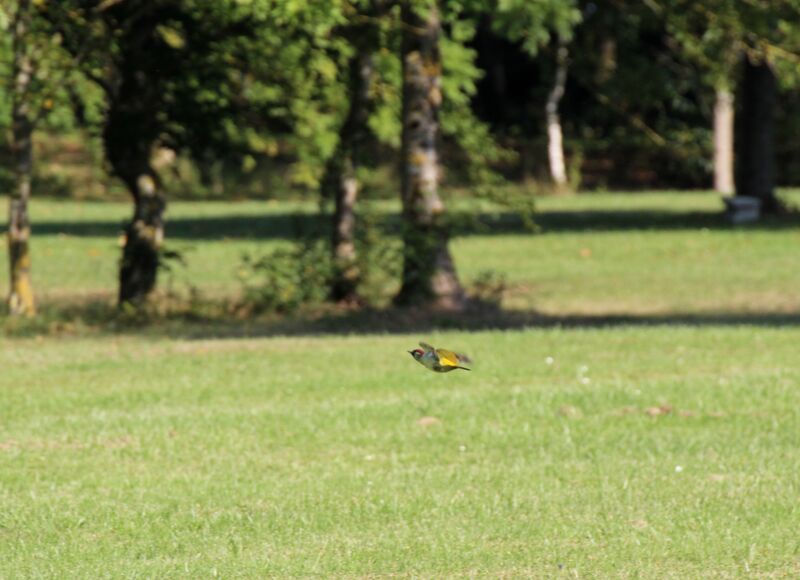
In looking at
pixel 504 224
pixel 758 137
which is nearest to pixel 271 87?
pixel 758 137

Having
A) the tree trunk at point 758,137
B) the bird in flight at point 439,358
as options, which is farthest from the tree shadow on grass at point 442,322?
the tree trunk at point 758,137

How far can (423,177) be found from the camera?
739 inches

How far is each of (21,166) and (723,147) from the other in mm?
34289

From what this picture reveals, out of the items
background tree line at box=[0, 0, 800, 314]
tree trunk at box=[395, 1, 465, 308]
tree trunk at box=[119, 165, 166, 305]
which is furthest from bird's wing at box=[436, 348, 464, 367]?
tree trunk at box=[119, 165, 166, 305]

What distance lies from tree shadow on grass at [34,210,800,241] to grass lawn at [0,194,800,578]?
1538cm

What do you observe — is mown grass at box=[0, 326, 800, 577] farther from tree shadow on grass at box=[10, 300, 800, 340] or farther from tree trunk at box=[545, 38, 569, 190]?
tree trunk at box=[545, 38, 569, 190]

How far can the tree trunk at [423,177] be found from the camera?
1858 cm

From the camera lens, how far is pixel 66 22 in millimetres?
17188

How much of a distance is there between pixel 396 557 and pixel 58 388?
586 centimetres

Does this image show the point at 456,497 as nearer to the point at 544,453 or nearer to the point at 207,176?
the point at 544,453

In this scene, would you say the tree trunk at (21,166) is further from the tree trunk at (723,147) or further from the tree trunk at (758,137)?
the tree trunk at (723,147)

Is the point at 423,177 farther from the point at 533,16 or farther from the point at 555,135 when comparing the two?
the point at 555,135

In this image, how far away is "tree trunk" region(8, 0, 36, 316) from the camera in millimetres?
16672

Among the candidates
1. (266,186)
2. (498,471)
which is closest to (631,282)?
(498,471)
